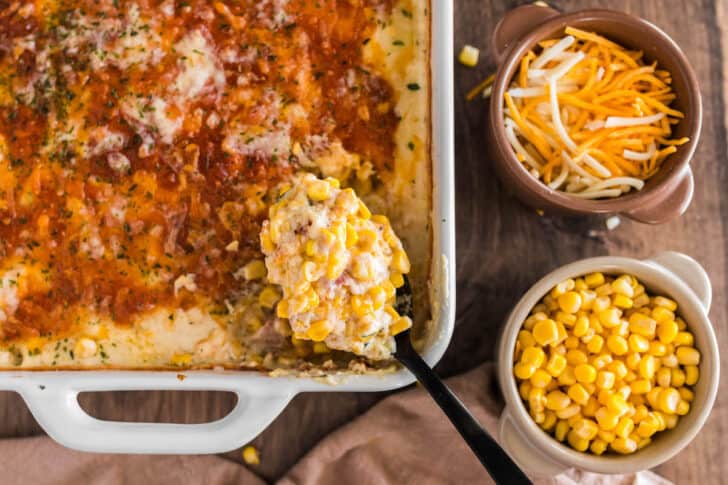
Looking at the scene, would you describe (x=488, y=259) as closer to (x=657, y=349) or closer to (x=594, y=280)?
(x=594, y=280)

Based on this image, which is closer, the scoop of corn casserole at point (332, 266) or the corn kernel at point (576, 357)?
the scoop of corn casserole at point (332, 266)

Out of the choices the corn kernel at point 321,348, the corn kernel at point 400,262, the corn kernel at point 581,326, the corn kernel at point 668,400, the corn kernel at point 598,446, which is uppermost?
the corn kernel at point 400,262

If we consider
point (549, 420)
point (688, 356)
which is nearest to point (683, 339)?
point (688, 356)

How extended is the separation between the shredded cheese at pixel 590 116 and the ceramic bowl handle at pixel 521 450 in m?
0.74

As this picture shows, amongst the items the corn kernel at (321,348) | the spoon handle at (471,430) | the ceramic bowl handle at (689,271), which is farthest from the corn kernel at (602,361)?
the corn kernel at (321,348)

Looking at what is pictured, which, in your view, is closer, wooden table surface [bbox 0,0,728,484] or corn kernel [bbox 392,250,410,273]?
corn kernel [bbox 392,250,410,273]

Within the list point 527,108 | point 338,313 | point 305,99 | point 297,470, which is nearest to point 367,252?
point 338,313

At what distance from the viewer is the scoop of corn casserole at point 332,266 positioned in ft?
7.11

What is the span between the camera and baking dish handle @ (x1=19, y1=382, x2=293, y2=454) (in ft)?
7.83

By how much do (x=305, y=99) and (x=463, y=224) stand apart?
70cm

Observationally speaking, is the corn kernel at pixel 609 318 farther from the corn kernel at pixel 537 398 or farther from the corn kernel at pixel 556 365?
the corn kernel at pixel 537 398

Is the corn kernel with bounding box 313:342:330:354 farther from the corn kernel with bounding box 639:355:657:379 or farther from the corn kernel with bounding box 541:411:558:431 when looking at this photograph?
the corn kernel with bounding box 639:355:657:379

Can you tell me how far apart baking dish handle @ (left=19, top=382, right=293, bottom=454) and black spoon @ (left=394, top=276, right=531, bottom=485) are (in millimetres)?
370

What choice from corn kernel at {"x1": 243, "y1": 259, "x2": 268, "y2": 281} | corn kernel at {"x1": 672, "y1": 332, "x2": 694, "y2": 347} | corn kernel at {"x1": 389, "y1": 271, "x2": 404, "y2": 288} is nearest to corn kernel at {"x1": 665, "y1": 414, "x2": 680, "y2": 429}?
corn kernel at {"x1": 672, "y1": 332, "x2": 694, "y2": 347}
